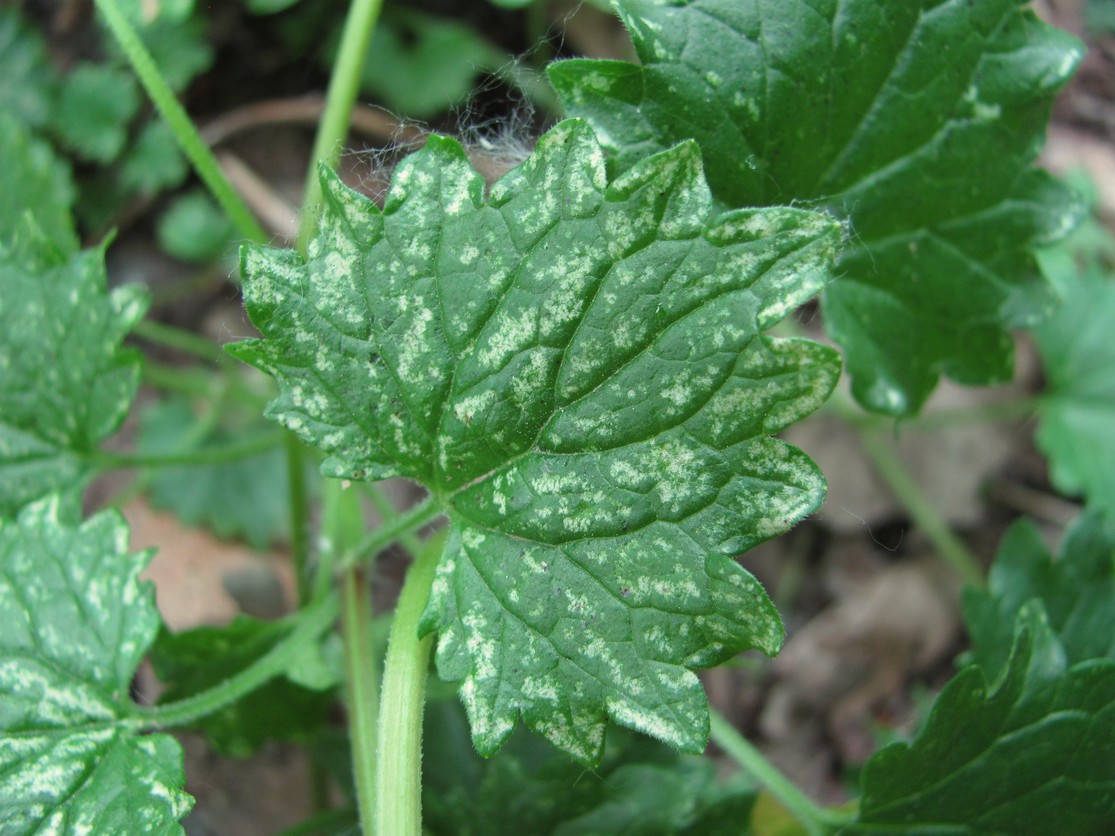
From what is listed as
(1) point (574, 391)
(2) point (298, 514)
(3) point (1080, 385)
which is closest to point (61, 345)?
(2) point (298, 514)

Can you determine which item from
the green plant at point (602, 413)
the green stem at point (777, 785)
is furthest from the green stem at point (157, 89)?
the green stem at point (777, 785)

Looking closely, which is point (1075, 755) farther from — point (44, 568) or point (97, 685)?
point (44, 568)

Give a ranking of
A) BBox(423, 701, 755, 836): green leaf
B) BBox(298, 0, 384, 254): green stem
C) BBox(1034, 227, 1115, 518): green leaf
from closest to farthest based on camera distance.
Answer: BBox(423, 701, 755, 836): green leaf
BBox(298, 0, 384, 254): green stem
BBox(1034, 227, 1115, 518): green leaf

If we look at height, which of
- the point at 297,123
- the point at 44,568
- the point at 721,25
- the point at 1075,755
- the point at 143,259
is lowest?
the point at 1075,755

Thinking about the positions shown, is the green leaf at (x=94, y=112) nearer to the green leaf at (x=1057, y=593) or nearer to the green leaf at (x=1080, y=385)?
the green leaf at (x=1057, y=593)

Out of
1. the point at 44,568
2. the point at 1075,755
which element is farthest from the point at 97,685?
the point at 1075,755

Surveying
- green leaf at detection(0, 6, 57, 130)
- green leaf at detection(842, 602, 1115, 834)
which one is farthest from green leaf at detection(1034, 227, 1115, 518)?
green leaf at detection(0, 6, 57, 130)

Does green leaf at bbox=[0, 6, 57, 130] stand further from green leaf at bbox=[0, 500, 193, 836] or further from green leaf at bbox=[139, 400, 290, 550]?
green leaf at bbox=[0, 500, 193, 836]
